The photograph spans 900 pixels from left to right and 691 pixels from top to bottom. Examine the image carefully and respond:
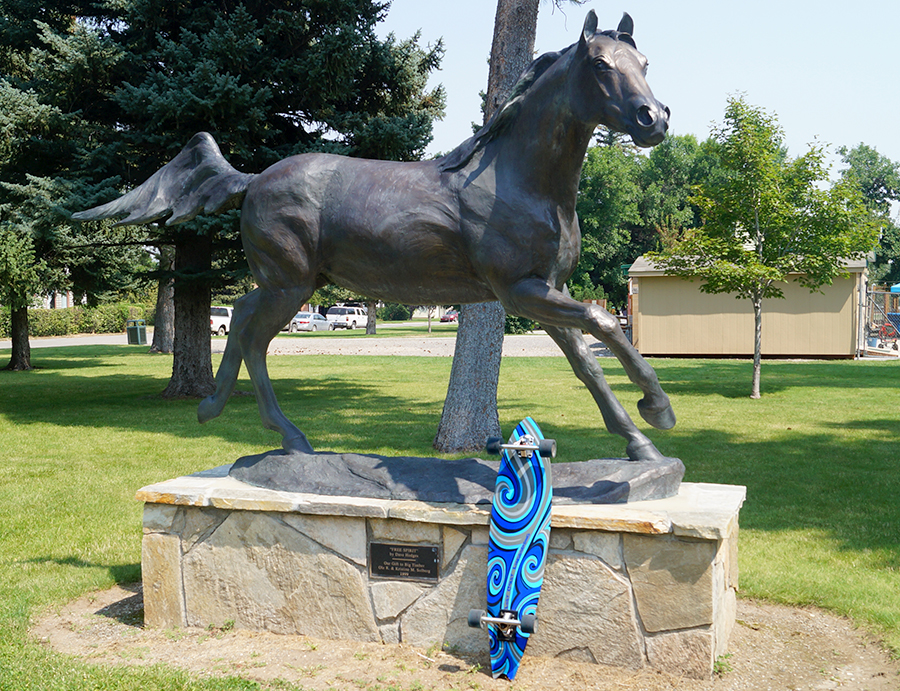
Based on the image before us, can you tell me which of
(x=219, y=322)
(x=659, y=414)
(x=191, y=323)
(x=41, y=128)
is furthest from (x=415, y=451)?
(x=219, y=322)

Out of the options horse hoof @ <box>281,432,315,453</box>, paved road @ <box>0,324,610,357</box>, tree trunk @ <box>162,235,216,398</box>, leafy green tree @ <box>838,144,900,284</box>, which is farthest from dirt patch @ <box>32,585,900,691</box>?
leafy green tree @ <box>838,144,900,284</box>

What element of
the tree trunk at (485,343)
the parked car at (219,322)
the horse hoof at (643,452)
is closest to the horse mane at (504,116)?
the horse hoof at (643,452)

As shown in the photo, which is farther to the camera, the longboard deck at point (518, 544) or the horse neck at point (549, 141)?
the horse neck at point (549, 141)

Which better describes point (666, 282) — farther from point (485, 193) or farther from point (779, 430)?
point (485, 193)

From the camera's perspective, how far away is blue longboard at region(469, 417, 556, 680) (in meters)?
3.59

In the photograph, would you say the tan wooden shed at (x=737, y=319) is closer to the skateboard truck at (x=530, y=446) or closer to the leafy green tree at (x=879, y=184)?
the skateboard truck at (x=530, y=446)

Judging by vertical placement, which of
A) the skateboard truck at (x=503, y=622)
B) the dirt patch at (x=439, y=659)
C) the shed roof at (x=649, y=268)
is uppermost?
the shed roof at (x=649, y=268)

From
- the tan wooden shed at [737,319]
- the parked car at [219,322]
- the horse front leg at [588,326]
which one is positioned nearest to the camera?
the horse front leg at [588,326]

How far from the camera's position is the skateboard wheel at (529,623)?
3500mm

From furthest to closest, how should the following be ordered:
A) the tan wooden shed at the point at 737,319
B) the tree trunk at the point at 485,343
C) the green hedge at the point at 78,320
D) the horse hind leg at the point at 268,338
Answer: the green hedge at the point at 78,320 → the tan wooden shed at the point at 737,319 → the tree trunk at the point at 485,343 → the horse hind leg at the point at 268,338

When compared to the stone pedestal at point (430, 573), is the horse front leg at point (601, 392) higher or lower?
higher

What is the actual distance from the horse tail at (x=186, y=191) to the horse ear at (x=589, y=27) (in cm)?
203

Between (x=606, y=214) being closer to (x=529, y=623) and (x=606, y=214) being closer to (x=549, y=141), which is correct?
(x=549, y=141)

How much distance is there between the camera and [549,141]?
3.87 meters
